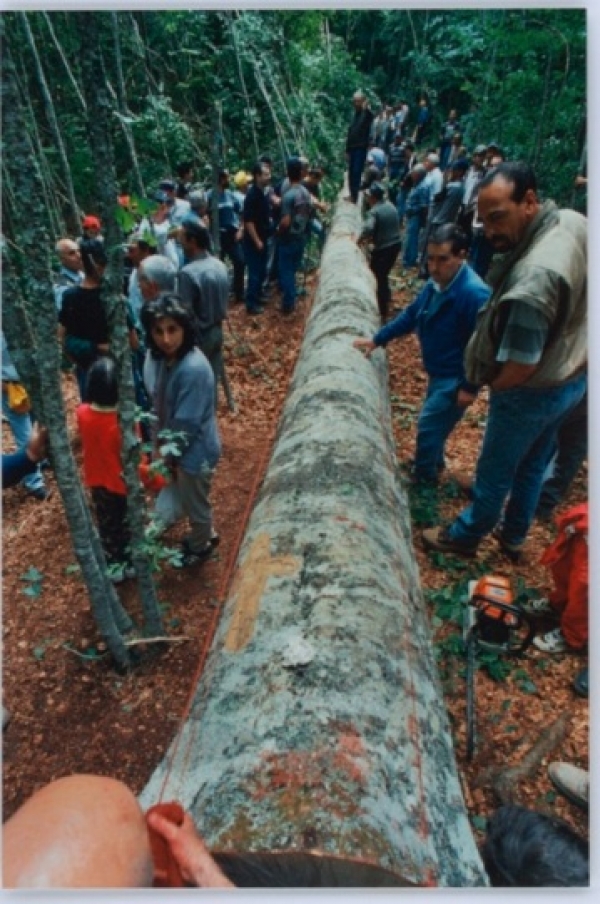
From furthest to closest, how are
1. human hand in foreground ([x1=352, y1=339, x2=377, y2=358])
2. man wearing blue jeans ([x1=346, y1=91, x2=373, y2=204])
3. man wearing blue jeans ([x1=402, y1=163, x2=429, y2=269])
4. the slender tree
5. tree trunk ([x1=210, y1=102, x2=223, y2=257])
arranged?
man wearing blue jeans ([x1=346, y1=91, x2=373, y2=204]), man wearing blue jeans ([x1=402, y1=163, x2=429, y2=269]), tree trunk ([x1=210, y1=102, x2=223, y2=257]), human hand in foreground ([x1=352, y1=339, x2=377, y2=358]), the slender tree

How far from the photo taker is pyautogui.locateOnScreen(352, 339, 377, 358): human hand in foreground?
447cm

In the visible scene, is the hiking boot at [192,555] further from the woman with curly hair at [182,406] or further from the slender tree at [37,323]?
the slender tree at [37,323]

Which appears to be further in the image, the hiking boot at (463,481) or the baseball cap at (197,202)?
the baseball cap at (197,202)

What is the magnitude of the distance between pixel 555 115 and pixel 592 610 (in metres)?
7.32

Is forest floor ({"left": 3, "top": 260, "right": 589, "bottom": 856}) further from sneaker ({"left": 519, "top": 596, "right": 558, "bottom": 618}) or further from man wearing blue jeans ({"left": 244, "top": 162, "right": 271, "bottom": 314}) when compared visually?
man wearing blue jeans ({"left": 244, "top": 162, "right": 271, "bottom": 314})

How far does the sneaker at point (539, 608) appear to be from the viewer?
11.1 ft

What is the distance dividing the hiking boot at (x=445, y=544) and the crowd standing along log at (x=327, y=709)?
95cm

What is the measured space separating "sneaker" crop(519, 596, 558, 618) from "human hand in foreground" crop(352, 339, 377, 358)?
2.18m

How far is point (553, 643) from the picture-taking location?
129 inches

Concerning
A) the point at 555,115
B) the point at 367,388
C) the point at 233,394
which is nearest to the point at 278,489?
the point at 367,388

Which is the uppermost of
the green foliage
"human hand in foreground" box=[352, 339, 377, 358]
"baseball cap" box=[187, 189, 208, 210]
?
"baseball cap" box=[187, 189, 208, 210]

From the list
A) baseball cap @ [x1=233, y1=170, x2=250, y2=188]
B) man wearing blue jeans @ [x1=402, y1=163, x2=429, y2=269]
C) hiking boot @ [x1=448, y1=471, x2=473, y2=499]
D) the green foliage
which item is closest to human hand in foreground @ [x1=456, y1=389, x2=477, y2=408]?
hiking boot @ [x1=448, y1=471, x2=473, y2=499]

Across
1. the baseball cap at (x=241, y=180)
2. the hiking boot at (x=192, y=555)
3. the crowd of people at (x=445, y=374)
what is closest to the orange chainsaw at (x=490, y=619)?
the crowd of people at (x=445, y=374)

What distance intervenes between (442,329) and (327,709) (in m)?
2.95
